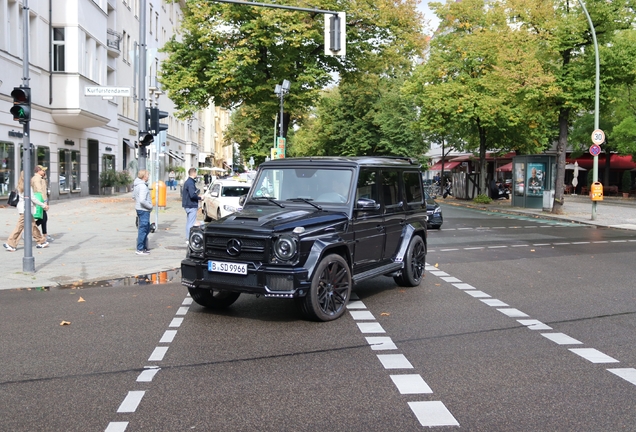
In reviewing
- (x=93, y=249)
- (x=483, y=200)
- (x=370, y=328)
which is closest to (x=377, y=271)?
(x=370, y=328)

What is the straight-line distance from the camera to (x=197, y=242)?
316 inches

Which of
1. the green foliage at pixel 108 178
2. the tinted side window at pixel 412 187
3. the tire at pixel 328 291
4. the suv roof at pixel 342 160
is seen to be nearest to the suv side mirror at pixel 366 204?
the suv roof at pixel 342 160

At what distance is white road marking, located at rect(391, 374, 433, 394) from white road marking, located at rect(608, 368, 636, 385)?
5.52 feet

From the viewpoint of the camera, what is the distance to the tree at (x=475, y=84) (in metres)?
35.2

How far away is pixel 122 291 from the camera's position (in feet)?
33.6

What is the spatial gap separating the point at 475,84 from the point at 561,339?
114 ft

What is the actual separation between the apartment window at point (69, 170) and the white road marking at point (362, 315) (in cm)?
2860

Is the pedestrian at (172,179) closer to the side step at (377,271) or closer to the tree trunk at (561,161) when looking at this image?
the tree trunk at (561,161)

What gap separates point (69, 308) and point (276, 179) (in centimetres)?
315

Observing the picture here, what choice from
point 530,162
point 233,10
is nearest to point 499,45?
point 530,162

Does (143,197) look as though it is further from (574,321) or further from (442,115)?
(442,115)

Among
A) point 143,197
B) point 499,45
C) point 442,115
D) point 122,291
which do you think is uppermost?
point 499,45

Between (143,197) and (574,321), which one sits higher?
(143,197)

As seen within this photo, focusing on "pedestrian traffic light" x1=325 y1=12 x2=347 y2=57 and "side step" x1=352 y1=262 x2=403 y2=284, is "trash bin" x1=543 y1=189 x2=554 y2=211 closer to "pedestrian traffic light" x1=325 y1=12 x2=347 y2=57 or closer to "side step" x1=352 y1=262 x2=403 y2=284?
"pedestrian traffic light" x1=325 y1=12 x2=347 y2=57
